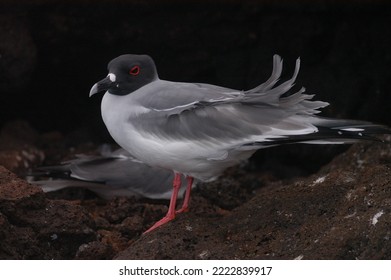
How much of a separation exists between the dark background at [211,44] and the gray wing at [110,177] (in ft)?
1.83

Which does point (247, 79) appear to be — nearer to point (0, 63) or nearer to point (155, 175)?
point (155, 175)

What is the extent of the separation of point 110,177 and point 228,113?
158cm

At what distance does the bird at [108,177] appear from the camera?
5.63 metres

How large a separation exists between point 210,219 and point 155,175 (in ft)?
4.42

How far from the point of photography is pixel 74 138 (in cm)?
644

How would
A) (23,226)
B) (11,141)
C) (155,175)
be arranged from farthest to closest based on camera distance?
(11,141) < (155,175) < (23,226)

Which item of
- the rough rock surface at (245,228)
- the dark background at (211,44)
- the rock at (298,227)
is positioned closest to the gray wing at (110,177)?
the dark background at (211,44)

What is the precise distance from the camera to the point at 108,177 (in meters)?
5.66

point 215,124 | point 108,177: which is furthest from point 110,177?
point 215,124

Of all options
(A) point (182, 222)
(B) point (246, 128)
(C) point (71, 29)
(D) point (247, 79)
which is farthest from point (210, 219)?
(C) point (71, 29)

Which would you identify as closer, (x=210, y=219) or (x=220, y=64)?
(x=210, y=219)

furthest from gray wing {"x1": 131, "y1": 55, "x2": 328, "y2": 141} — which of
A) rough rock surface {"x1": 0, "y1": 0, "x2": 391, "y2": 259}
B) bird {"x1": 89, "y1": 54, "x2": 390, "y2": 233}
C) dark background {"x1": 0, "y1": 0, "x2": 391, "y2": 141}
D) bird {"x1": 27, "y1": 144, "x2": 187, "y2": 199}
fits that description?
dark background {"x1": 0, "y1": 0, "x2": 391, "y2": 141}

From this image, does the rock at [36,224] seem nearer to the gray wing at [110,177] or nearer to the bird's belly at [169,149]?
the bird's belly at [169,149]

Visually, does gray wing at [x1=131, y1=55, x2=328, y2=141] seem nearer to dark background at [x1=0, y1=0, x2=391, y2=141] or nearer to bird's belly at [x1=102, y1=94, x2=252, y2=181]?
bird's belly at [x1=102, y1=94, x2=252, y2=181]
